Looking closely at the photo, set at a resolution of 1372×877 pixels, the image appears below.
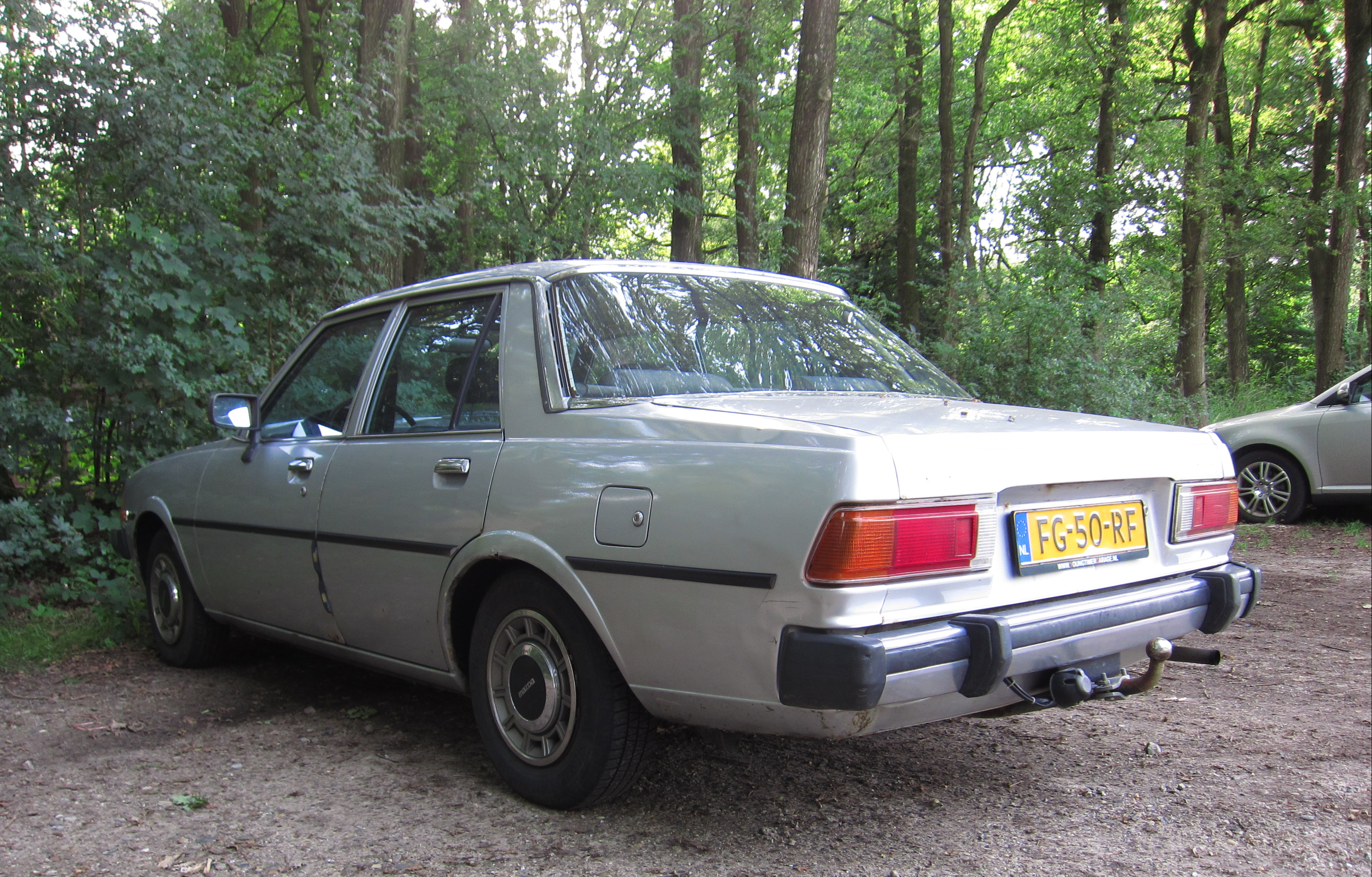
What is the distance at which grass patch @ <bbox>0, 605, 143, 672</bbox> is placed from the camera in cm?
505

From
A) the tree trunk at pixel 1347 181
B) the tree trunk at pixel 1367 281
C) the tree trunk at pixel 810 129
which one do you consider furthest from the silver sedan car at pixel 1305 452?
the tree trunk at pixel 1367 281

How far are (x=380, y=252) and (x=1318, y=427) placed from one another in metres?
7.96

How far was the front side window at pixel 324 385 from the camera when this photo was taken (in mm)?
A: 3926

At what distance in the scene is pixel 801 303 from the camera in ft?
12.3

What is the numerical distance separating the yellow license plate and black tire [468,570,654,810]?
1.11m

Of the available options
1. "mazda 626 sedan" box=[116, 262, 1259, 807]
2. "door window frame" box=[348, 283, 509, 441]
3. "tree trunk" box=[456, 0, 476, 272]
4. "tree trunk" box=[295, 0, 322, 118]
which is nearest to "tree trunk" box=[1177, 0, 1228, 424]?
"tree trunk" box=[456, 0, 476, 272]

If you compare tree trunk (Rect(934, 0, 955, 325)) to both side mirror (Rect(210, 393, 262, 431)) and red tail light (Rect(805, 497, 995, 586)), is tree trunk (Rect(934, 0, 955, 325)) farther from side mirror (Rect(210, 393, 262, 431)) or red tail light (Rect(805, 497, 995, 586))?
red tail light (Rect(805, 497, 995, 586))

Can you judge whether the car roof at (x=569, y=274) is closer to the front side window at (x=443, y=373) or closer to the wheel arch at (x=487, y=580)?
the front side window at (x=443, y=373)

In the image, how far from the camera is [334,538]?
11.9ft

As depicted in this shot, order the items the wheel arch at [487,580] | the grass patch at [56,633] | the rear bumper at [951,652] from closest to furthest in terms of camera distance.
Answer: the rear bumper at [951,652] → the wheel arch at [487,580] → the grass patch at [56,633]

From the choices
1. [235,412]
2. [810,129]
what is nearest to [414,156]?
[810,129]

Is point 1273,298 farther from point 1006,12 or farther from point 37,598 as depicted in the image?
point 37,598

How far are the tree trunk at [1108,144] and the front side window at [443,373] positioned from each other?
14160 millimetres

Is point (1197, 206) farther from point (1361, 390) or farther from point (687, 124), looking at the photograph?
point (687, 124)
